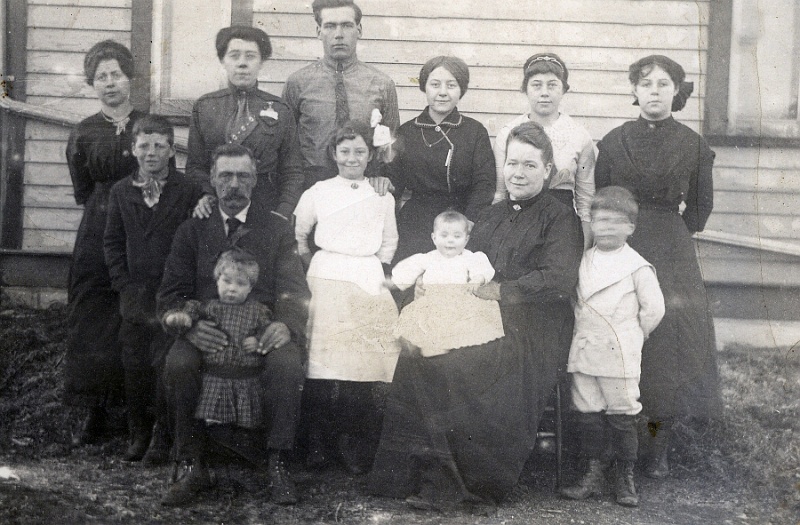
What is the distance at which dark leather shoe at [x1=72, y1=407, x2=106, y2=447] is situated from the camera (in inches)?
137

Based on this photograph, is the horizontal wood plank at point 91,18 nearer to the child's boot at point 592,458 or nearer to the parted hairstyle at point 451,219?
the parted hairstyle at point 451,219

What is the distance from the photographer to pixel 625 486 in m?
3.12

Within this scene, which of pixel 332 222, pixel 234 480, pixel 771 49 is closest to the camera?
pixel 234 480

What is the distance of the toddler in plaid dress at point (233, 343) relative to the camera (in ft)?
9.81

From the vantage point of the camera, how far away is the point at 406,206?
11.4 ft

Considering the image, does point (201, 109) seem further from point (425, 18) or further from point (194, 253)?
point (425, 18)

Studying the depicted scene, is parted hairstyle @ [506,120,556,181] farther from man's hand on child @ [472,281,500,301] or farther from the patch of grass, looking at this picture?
the patch of grass

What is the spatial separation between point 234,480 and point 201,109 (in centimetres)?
167

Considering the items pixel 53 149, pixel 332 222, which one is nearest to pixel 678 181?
pixel 332 222

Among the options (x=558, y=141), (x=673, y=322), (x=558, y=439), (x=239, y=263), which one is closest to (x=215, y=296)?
(x=239, y=263)

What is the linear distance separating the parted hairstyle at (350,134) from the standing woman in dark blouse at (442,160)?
167 mm

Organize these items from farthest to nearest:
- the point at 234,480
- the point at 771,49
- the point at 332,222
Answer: the point at 771,49
the point at 332,222
the point at 234,480

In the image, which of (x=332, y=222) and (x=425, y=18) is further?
(x=425, y=18)

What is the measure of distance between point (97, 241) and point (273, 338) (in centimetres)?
107
